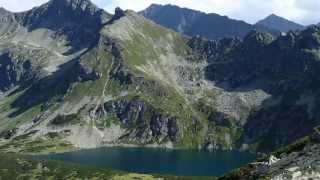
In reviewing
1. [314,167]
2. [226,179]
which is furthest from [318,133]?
[226,179]

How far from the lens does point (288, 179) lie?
1640 inches

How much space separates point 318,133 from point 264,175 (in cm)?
555

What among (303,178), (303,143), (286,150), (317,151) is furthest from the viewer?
(286,150)

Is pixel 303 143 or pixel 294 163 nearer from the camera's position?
pixel 294 163

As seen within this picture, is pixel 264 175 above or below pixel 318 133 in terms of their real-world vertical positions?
below

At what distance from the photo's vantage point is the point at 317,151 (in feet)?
145

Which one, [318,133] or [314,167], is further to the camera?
[318,133]

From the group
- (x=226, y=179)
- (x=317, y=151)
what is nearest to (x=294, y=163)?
(x=317, y=151)

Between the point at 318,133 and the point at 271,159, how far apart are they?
4946 millimetres

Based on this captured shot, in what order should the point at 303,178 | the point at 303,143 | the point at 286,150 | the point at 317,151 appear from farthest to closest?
the point at 286,150
the point at 303,143
the point at 317,151
the point at 303,178

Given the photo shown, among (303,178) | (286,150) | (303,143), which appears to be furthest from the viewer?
(286,150)

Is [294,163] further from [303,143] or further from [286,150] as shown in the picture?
[286,150]

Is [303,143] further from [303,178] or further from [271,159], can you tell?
[303,178]

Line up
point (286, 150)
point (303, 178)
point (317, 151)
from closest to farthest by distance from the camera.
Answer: point (303, 178), point (317, 151), point (286, 150)
